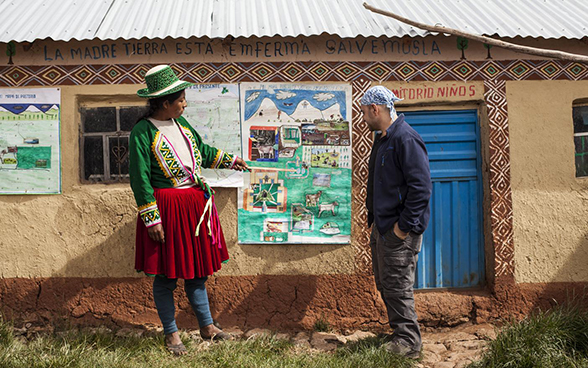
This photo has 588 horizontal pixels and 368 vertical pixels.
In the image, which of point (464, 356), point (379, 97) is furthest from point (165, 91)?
point (464, 356)

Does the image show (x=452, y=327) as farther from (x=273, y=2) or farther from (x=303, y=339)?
(x=273, y=2)

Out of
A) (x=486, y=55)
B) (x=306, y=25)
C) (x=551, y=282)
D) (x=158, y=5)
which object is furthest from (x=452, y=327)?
(x=158, y=5)

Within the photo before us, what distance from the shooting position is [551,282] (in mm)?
4637

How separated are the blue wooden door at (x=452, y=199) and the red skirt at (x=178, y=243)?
211cm

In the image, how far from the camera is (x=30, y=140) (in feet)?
15.0

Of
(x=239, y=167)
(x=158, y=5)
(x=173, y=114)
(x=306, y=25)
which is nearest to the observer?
(x=173, y=114)

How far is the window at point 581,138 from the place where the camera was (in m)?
4.79

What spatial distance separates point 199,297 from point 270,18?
2.49 meters

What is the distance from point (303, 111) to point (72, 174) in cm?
212

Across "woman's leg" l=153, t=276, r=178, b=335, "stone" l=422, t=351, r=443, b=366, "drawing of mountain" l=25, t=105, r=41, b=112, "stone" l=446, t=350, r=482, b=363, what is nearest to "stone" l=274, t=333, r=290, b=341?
"woman's leg" l=153, t=276, r=178, b=335

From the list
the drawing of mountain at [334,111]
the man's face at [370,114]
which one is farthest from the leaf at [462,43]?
the man's face at [370,114]

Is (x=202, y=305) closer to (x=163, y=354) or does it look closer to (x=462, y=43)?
(x=163, y=354)

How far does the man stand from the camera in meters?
3.44

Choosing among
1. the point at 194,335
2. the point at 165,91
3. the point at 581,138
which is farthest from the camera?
the point at 581,138
